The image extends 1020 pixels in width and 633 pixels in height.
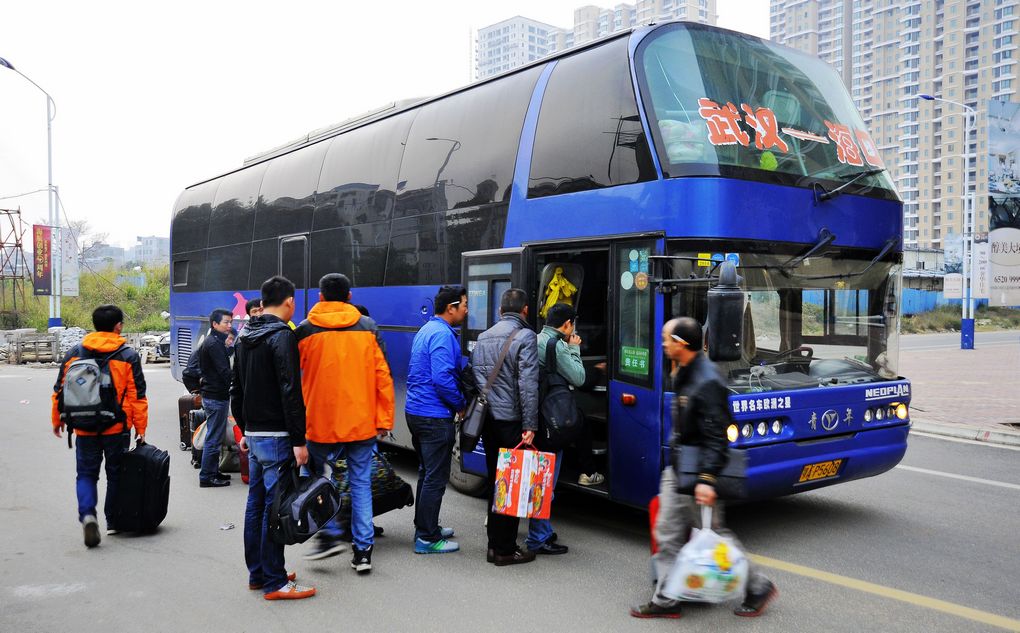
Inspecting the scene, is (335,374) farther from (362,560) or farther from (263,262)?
(263,262)

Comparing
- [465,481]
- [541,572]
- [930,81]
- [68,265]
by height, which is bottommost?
[541,572]

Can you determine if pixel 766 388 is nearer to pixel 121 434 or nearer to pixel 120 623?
pixel 120 623

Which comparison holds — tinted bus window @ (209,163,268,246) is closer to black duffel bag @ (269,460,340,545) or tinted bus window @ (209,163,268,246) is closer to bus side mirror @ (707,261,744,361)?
black duffel bag @ (269,460,340,545)

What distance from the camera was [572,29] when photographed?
409 feet

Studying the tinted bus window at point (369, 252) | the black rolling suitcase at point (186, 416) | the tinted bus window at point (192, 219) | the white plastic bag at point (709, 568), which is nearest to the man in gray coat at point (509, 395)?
the white plastic bag at point (709, 568)

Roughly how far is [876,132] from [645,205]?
5127 inches

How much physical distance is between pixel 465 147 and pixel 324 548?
12.7 ft

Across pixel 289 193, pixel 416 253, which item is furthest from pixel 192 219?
pixel 416 253

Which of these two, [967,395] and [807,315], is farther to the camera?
[967,395]

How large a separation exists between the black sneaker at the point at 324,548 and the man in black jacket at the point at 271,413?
681 mm

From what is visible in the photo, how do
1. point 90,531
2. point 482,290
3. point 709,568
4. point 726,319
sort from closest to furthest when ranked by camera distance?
point 709,568, point 726,319, point 90,531, point 482,290

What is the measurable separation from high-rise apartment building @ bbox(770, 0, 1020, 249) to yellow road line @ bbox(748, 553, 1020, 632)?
4016 inches


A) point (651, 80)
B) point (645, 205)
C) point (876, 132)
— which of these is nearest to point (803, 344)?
point (645, 205)

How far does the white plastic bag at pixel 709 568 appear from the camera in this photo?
13.3 ft
